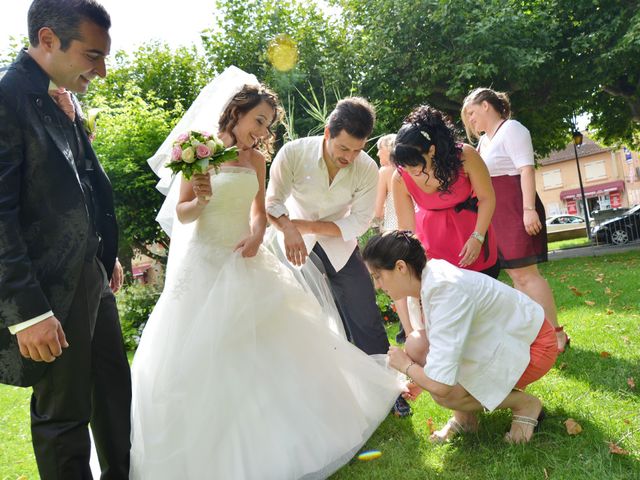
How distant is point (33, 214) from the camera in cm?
228

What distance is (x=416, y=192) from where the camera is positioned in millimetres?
3855

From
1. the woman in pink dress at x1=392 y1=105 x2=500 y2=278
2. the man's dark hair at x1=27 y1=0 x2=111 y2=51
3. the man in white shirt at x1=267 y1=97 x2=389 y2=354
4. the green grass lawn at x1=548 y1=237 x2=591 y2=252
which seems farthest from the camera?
the green grass lawn at x1=548 y1=237 x2=591 y2=252

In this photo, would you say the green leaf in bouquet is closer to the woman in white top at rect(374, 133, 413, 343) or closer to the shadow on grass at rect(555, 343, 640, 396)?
the woman in white top at rect(374, 133, 413, 343)

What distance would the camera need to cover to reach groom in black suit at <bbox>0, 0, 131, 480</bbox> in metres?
2.11

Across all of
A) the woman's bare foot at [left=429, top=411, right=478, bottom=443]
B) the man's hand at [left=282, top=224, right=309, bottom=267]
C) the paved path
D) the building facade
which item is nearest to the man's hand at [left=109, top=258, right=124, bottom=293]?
the man's hand at [left=282, top=224, right=309, bottom=267]

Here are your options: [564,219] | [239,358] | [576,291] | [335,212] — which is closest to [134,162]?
[576,291]

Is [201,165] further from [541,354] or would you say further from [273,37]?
[273,37]

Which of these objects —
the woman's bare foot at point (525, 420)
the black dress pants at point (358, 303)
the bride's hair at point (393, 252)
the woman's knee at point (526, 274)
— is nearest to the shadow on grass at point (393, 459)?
the woman's bare foot at point (525, 420)

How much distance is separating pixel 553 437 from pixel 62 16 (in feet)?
10.5

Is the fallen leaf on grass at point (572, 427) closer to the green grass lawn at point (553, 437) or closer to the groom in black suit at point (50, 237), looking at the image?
the green grass lawn at point (553, 437)

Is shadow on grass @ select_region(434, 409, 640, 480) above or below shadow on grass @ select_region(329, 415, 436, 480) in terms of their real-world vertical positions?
above

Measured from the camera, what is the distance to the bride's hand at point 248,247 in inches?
137

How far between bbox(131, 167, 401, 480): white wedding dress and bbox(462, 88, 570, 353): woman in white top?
164 cm

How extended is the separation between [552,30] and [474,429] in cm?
1288
